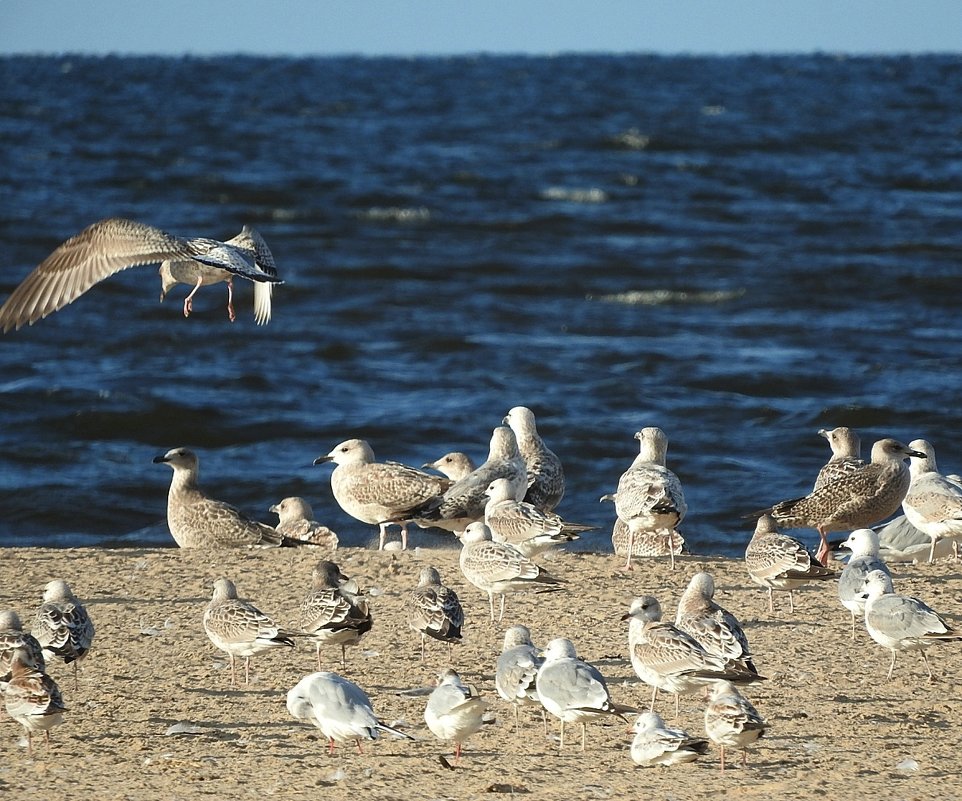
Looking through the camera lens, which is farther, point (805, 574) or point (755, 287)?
point (755, 287)

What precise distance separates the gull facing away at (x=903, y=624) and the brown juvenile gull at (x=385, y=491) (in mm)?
3961

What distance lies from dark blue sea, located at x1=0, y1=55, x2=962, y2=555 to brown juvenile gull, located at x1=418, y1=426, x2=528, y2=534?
2.00 metres

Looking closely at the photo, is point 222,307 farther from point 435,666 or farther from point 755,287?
point 435,666

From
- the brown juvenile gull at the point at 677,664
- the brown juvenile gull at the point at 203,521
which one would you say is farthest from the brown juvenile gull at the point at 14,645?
the brown juvenile gull at the point at 203,521

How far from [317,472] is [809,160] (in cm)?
3682

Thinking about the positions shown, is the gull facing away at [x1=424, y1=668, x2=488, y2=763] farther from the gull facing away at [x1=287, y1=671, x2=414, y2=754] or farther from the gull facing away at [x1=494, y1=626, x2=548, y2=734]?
the gull facing away at [x1=494, y1=626, x2=548, y2=734]

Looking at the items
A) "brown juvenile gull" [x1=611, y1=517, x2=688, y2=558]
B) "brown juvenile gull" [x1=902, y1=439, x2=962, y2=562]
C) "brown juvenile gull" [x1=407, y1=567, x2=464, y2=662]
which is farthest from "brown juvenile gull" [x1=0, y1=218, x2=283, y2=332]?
"brown juvenile gull" [x1=902, y1=439, x2=962, y2=562]

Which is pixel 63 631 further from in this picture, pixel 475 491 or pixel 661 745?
pixel 475 491

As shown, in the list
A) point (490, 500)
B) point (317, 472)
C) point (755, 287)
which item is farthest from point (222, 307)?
point (490, 500)

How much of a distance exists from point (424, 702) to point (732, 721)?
1.68 metres

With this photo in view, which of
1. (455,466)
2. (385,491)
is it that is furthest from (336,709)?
(455,466)

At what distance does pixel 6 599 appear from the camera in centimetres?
966

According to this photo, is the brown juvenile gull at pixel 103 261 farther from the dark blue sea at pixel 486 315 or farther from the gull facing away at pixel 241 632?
the dark blue sea at pixel 486 315

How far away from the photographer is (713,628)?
7.43m
